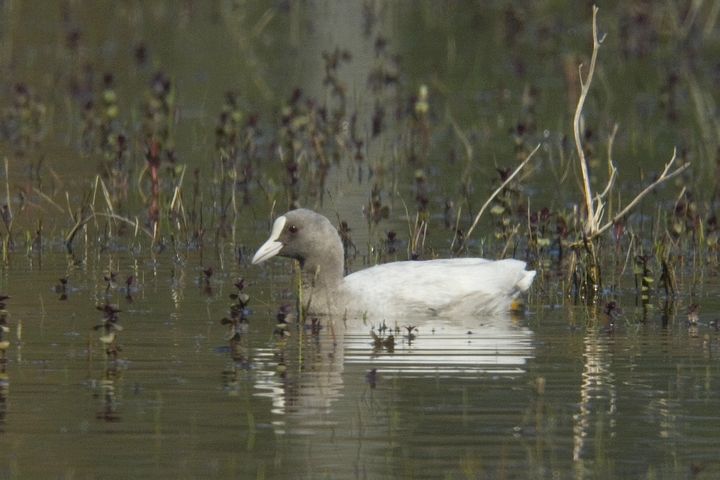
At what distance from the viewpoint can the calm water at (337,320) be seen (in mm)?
6199

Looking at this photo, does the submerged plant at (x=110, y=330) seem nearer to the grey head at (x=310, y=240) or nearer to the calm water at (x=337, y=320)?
the calm water at (x=337, y=320)

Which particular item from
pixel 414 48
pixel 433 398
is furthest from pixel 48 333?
pixel 414 48

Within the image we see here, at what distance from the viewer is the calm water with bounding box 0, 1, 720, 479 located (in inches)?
244

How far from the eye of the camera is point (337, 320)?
9.35 metres

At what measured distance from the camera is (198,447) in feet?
20.2

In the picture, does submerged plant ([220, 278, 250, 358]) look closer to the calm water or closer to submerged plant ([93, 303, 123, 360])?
the calm water

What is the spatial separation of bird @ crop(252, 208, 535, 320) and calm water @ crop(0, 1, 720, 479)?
15cm

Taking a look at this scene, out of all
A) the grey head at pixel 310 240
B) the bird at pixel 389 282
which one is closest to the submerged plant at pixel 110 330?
the bird at pixel 389 282

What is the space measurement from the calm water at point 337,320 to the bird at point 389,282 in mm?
153

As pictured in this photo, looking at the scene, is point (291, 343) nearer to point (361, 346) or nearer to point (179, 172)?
point (361, 346)

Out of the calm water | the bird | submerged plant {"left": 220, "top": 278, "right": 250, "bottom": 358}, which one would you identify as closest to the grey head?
the bird

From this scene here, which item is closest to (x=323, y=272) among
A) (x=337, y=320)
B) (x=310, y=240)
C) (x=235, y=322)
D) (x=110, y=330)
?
(x=310, y=240)

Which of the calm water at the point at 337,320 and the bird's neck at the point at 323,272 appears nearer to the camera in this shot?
the calm water at the point at 337,320

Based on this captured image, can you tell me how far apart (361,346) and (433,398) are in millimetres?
1408
